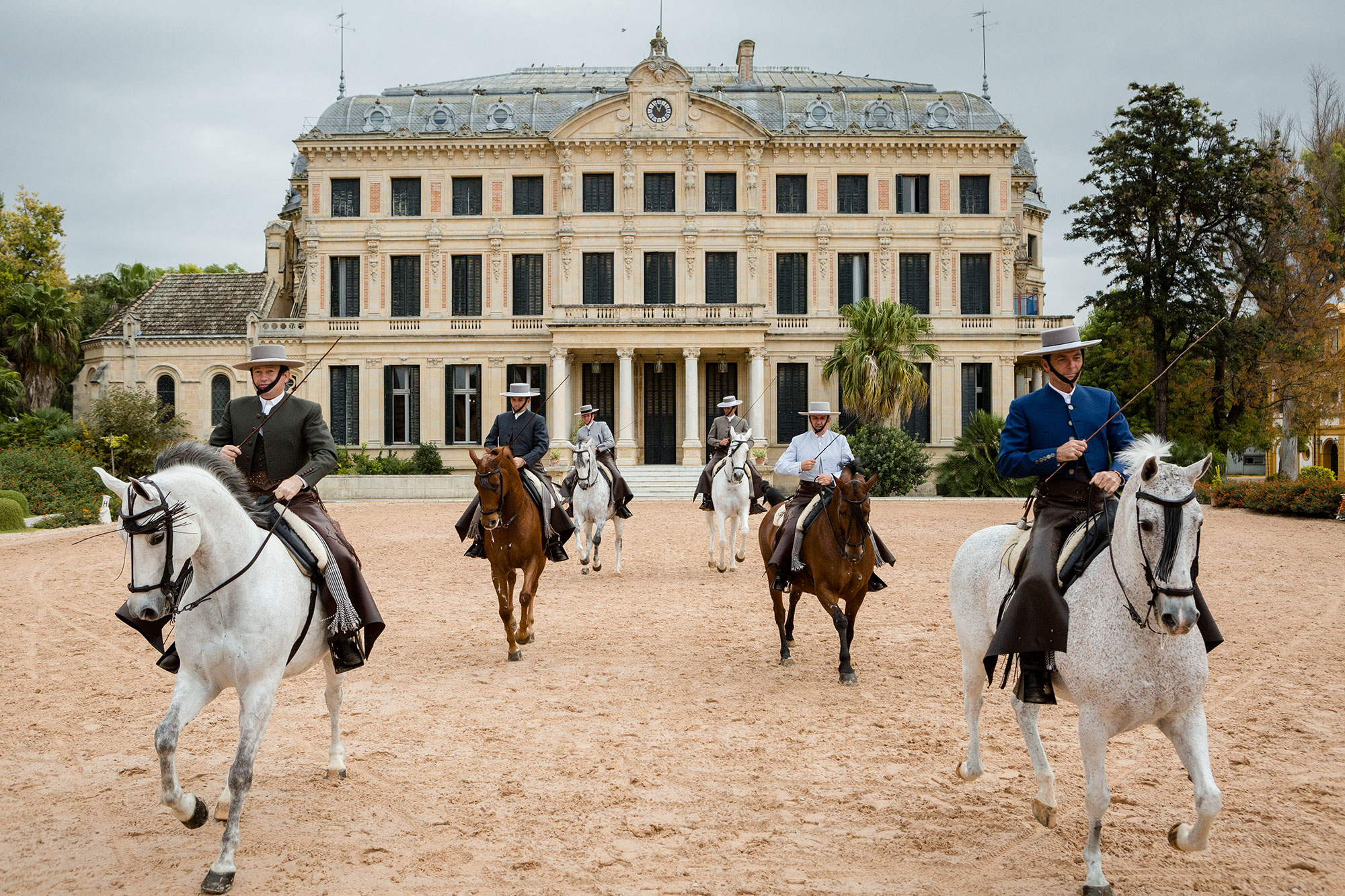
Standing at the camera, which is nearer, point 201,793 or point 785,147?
point 201,793

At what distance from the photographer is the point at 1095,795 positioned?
4.62 metres

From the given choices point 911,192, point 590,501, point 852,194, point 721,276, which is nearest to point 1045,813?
point 590,501

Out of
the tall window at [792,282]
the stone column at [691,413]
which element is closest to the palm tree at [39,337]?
the stone column at [691,413]

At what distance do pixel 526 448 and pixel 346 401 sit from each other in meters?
34.0

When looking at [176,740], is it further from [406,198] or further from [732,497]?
[406,198]

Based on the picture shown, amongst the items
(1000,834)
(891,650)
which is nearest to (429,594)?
(891,650)

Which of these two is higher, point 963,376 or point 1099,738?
point 963,376

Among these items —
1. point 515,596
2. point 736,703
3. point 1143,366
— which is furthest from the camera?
point 1143,366

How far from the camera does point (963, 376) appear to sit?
140 feet

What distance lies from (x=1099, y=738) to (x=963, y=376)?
130ft

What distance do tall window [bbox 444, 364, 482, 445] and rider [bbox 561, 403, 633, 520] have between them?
2524 cm

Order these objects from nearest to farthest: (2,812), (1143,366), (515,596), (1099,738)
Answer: (1099,738)
(2,812)
(515,596)
(1143,366)

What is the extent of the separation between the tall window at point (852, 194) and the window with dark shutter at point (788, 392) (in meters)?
7.29

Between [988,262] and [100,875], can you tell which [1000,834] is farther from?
[988,262]
